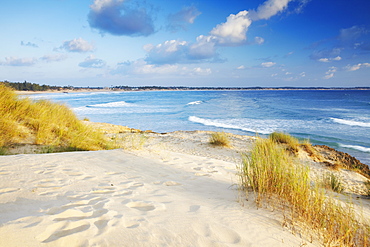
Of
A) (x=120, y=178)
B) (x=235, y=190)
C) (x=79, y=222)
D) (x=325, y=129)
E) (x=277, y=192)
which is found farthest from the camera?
(x=325, y=129)

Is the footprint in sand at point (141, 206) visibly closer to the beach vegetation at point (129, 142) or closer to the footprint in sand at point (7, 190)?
the footprint in sand at point (7, 190)

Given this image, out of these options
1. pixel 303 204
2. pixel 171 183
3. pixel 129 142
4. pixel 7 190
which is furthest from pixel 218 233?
pixel 129 142

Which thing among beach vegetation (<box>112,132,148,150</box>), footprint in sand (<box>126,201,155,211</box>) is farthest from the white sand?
beach vegetation (<box>112,132,148,150</box>)

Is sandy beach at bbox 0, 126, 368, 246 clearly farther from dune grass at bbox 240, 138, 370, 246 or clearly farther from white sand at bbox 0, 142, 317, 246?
dune grass at bbox 240, 138, 370, 246

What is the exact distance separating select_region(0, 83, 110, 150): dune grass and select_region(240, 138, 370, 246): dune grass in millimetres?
5788

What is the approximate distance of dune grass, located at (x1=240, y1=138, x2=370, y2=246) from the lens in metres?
2.60

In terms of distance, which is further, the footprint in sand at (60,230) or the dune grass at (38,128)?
the dune grass at (38,128)

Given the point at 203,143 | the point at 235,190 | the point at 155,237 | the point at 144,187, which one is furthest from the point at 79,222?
the point at 203,143

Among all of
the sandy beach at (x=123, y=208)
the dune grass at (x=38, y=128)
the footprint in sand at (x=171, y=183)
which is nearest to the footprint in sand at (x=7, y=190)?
the sandy beach at (x=123, y=208)

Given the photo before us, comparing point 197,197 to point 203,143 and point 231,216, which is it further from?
point 203,143

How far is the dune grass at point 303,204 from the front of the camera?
2602 millimetres

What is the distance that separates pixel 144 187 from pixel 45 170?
2158mm

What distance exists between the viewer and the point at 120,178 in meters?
4.53

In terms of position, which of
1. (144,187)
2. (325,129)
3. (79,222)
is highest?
(79,222)
